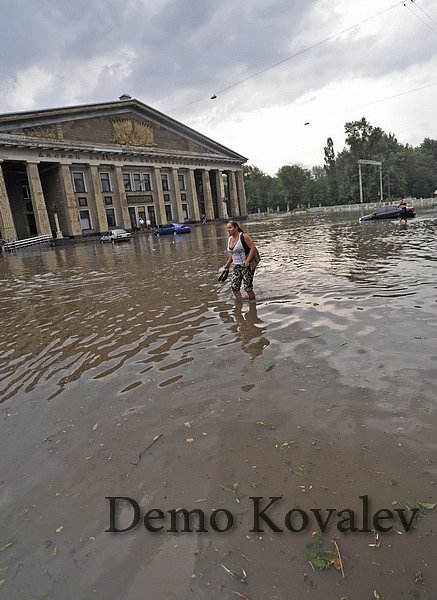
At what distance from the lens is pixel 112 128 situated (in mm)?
51469

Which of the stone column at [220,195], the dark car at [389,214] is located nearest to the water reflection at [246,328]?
the dark car at [389,214]

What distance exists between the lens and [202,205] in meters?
68.4

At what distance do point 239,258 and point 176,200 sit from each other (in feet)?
178

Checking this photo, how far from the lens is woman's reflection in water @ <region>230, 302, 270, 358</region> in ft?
17.0

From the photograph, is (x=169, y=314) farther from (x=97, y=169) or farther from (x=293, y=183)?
(x=293, y=183)

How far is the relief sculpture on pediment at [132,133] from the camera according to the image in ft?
170

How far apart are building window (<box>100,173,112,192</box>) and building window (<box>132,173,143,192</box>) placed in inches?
168

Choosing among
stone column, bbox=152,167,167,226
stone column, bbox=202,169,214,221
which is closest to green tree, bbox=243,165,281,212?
stone column, bbox=202,169,214,221

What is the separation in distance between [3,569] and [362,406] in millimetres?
2964

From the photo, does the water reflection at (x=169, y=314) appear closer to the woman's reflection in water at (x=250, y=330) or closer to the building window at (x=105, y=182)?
the woman's reflection in water at (x=250, y=330)

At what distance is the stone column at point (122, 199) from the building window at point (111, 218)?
1.10 m

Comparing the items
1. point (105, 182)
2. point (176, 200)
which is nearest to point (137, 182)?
point (105, 182)

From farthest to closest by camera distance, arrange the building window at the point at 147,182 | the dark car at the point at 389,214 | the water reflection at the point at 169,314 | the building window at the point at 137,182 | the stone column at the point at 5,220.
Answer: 1. the building window at the point at 147,182
2. the building window at the point at 137,182
3. the stone column at the point at 5,220
4. the dark car at the point at 389,214
5. the water reflection at the point at 169,314

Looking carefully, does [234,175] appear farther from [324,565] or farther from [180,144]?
[324,565]
